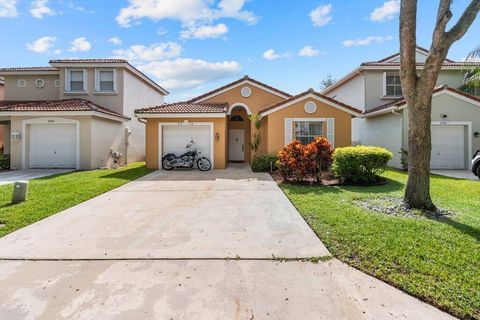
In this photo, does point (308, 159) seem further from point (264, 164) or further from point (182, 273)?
point (182, 273)

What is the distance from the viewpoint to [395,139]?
15469 millimetres

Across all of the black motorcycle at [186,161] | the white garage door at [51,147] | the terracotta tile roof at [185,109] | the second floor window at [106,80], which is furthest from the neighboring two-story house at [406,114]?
the white garage door at [51,147]

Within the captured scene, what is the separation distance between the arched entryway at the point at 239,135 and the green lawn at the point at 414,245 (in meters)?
12.7

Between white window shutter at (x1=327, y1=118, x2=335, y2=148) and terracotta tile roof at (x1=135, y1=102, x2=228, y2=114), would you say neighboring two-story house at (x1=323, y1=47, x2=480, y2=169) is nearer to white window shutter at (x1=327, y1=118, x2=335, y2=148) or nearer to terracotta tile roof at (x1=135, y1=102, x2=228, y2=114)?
white window shutter at (x1=327, y1=118, x2=335, y2=148)

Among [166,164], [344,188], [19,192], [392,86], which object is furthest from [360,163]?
[392,86]

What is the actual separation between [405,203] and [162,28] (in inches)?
590

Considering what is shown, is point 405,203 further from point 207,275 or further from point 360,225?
point 207,275

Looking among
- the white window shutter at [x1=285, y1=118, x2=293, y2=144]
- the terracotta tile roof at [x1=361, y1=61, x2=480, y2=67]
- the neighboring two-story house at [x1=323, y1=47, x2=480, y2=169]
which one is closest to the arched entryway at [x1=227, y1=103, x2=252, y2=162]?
the white window shutter at [x1=285, y1=118, x2=293, y2=144]

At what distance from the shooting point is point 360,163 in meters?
10.0

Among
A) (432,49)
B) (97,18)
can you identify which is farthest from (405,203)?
(97,18)

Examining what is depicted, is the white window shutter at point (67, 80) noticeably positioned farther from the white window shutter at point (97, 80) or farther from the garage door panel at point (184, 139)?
the garage door panel at point (184, 139)

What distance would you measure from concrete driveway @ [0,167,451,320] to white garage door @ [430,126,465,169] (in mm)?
12416

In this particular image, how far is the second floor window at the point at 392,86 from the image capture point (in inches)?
730

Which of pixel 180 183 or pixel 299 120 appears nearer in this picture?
pixel 180 183
